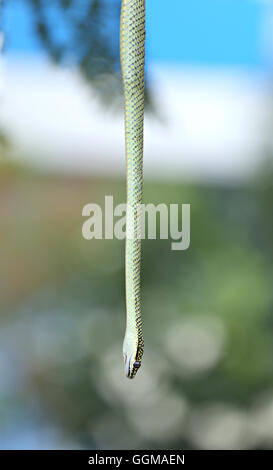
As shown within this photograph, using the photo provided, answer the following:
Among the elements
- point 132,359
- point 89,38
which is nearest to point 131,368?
point 132,359

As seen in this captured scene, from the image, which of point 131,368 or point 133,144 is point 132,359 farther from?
point 133,144

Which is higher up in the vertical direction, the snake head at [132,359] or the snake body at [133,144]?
the snake body at [133,144]

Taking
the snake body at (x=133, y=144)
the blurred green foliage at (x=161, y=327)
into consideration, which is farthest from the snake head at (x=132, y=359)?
the blurred green foliage at (x=161, y=327)

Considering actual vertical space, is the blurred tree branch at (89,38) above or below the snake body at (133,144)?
above

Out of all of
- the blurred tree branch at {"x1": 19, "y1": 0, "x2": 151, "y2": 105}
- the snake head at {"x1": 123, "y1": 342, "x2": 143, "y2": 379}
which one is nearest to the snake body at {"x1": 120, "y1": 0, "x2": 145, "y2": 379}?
the snake head at {"x1": 123, "y1": 342, "x2": 143, "y2": 379}

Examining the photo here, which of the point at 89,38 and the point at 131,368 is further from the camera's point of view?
the point at 89,38

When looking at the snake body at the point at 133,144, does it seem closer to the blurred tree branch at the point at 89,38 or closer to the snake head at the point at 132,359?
the snake head at the point at 132,359

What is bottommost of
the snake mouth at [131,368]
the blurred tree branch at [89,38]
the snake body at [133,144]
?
the snake mouth at [131,368]

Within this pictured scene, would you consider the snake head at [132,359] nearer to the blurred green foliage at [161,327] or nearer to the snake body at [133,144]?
the snake body at [133,144]

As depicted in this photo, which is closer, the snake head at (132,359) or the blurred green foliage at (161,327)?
the snake head at (132,359)

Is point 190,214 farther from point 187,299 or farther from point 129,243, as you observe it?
point 129,243
